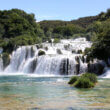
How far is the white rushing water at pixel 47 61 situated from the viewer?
45.6m

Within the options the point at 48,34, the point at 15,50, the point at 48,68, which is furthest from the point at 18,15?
the point at 48,68

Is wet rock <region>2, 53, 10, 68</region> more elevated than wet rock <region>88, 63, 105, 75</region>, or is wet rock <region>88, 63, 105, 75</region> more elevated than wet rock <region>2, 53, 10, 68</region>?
wet rock <region>2, 53, 10, 68</region>

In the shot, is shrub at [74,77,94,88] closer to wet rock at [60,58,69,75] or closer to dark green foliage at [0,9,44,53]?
wet rock at [60,58,69,75]

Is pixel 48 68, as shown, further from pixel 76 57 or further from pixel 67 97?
pixel 67 97

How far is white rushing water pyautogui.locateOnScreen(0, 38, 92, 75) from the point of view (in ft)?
150

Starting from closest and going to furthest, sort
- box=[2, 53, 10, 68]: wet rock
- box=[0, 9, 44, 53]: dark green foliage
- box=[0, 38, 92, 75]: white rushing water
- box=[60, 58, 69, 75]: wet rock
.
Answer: box=[60, 58, 69, 75]: wet rock, box=[0, 38, 92, 75]: white rushing water, box=[2, 53, 10, 68]: wet rock, box=[0, 9, 44, 53]: dark green foliage

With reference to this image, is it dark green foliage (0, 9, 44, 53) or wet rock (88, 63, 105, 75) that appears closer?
wet rock (88, 63, 105, 75)

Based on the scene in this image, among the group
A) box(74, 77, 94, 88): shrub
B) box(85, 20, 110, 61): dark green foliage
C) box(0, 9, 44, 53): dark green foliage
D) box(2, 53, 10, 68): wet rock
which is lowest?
box(74, 77, 94, 88): shrub

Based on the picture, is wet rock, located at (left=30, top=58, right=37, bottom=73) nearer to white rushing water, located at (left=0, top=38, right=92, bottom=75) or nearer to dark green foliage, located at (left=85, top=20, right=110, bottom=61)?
white rushing water, located at (left=0, top=38, right=92, bottom=75)

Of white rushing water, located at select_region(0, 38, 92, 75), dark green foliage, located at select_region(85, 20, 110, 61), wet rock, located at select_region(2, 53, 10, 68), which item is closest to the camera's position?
dark green foliage, located at select_region(85, 20, 110, 61)

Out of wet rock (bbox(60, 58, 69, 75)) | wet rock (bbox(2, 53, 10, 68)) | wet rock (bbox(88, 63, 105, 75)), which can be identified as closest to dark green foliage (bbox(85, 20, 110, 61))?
wet rock (bbox(88, 63, 105, 75))

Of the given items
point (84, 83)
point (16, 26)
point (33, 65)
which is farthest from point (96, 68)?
point (16, 26)

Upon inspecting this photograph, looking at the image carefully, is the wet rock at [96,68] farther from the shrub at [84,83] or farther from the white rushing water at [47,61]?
the shrub at [84,83]

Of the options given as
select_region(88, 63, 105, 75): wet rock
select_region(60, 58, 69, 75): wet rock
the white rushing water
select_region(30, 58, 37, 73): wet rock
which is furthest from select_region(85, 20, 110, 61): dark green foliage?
select_region(30, 58, 37, 73): wet rock
